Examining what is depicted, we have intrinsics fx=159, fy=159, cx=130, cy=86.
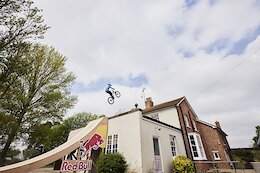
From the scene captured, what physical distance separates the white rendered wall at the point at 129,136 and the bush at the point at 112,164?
42cm

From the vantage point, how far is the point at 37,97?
15062 mm

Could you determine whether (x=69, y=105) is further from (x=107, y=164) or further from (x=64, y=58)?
(x=107, y=164)

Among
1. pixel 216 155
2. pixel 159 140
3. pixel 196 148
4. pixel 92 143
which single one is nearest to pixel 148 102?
pixel 196 148

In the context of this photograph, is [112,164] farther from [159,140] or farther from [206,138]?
[206,138]

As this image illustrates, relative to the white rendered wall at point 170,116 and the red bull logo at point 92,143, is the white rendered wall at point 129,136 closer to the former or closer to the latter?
the red bull logo at point 92,143

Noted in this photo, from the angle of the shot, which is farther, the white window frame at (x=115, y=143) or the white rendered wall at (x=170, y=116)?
the white rendered wall at (x=170, y=116)

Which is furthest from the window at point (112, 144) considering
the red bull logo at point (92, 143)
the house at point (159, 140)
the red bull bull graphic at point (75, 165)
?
the red bull bull graphic at point (75, 165)

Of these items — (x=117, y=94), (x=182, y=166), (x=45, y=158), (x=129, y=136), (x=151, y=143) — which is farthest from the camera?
(x=117, y=94)

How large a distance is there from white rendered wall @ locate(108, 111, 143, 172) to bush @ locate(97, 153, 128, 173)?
1.37 ft

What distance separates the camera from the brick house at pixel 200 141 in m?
14.3

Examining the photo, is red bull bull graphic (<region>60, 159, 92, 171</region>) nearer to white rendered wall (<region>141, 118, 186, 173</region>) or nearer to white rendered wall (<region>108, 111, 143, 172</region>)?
white rendered wall (<region>108, 111, 143, 172</region>)

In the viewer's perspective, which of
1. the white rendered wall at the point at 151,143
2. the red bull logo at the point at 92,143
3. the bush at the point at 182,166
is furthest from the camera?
the bush at the point at 182,166

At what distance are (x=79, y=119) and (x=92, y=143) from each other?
34.7 metres

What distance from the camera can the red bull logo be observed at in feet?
23.7
